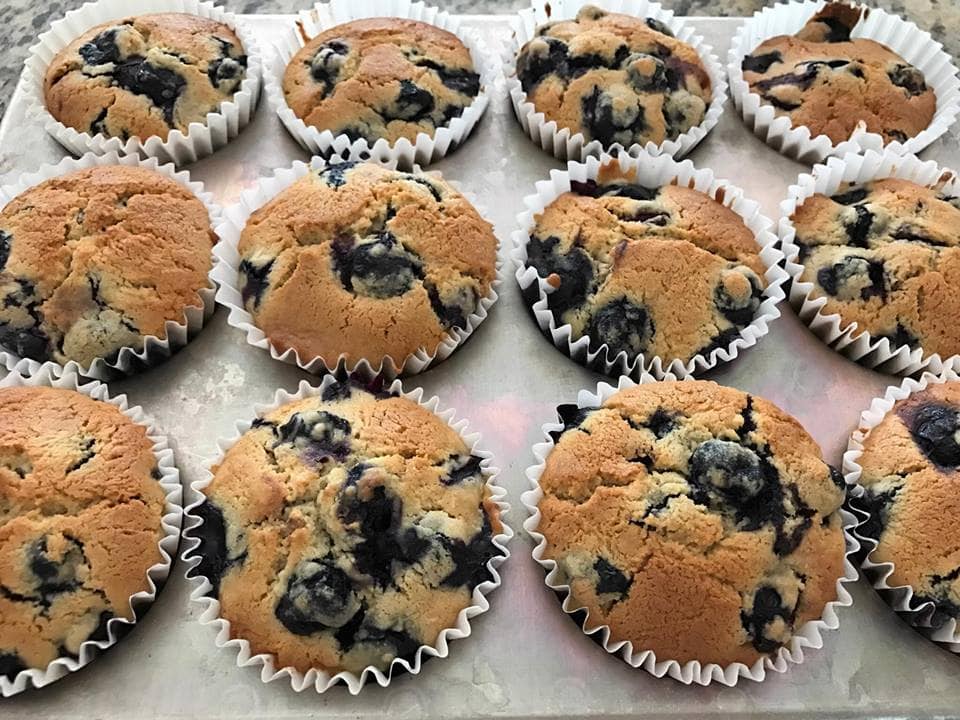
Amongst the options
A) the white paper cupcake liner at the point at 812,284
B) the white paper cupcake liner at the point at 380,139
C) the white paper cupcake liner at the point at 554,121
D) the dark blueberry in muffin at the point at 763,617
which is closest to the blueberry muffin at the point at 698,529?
the dark blueberry in muffin at the point at 763,617

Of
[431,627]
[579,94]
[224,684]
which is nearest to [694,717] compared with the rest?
[431,627]

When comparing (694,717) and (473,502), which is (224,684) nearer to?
(473,502)

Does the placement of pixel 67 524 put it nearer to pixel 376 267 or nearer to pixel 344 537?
pixel 344 537

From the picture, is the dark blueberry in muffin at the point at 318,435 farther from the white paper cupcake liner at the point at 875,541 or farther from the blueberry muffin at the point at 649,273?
the white paper cupcake liner at the point at 875,541

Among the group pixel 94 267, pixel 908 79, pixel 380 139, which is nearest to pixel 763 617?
pixel 380 139

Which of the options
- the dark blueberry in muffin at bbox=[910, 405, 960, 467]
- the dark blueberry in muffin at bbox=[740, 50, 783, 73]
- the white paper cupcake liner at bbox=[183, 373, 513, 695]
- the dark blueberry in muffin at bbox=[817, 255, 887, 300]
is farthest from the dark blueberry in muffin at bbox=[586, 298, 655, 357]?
the dark blueberry in muffin at bbox=[740, 50, 783, 73]

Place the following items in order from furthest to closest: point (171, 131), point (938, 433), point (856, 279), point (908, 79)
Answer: point (908, 79)
point (171, 131)
point (856, 279)
point (938, 433)
